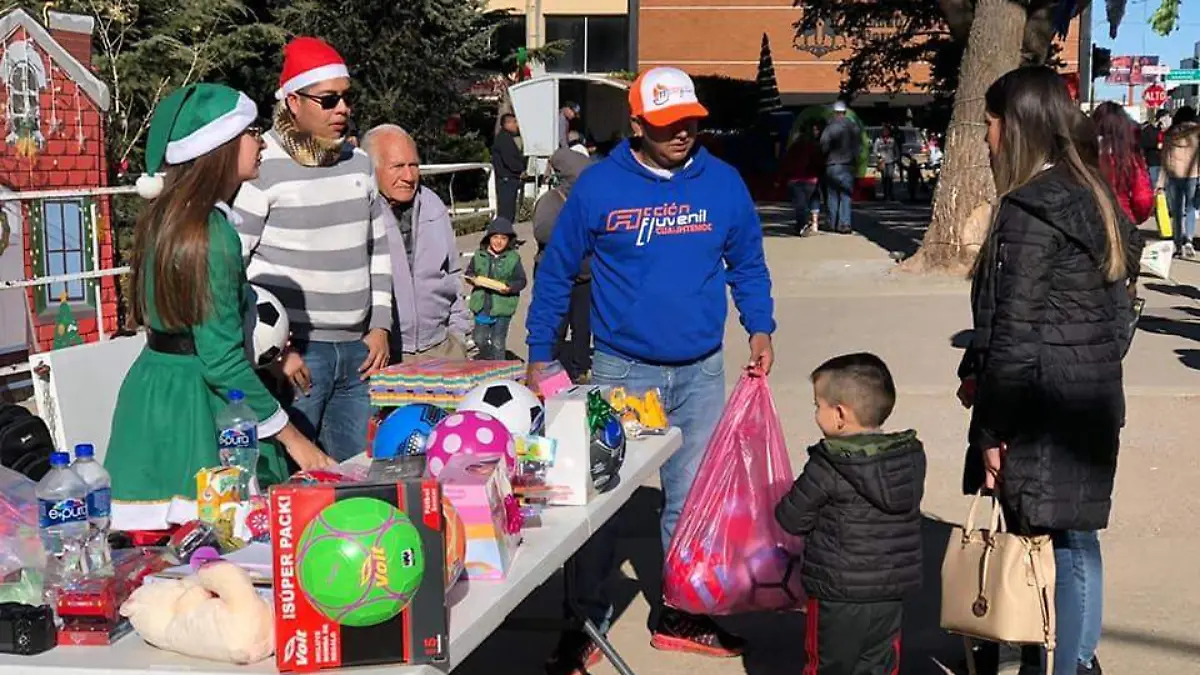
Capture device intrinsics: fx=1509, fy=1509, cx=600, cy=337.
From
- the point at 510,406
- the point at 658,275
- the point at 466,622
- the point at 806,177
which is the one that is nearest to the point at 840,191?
the point at 806,177

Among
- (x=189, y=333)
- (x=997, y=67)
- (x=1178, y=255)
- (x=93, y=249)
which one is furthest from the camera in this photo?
(x=1178, y=255)

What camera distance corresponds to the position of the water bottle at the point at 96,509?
3188 millimetres

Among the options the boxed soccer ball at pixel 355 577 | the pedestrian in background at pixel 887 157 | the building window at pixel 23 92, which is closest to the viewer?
the boxed soccer ball at pixel 355 577

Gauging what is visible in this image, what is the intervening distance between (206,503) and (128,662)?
0.74 metres

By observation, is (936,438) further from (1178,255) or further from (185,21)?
(185,21)

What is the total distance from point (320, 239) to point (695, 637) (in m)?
1.98

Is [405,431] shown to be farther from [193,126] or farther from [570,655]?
[570,655]

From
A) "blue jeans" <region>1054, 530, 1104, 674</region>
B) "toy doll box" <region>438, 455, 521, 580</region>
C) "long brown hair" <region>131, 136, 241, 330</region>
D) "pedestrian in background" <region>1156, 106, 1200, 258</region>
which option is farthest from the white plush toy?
"pedestrian in background" <region>1156, 106, 1200, 258</region>

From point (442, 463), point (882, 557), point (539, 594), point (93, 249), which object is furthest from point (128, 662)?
point (93, 249)

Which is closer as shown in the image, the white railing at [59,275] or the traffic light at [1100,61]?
the white railing at [59,275]

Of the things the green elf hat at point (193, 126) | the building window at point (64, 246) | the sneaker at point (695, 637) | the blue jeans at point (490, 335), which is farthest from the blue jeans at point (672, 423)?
the building window at point (64, 246)

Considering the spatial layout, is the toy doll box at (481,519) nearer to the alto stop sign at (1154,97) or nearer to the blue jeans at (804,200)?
the blue jeans at (804,200)

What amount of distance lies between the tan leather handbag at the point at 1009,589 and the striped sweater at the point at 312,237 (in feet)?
7.45

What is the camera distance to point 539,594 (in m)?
6.26
